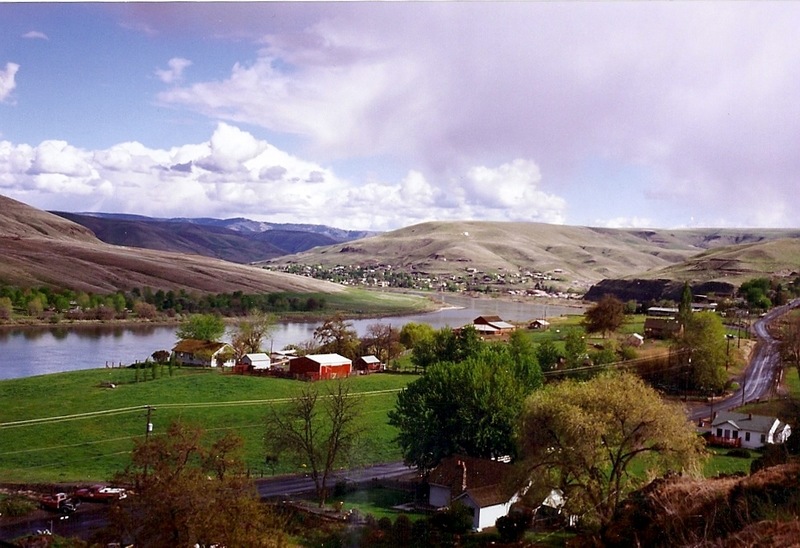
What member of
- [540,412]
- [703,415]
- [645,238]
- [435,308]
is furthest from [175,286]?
[645,238]

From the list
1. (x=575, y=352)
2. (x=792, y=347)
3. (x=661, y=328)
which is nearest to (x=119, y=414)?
(x=575, y=352)

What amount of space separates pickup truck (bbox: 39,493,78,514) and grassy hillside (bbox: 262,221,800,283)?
290 feet

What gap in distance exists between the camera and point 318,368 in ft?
70.5

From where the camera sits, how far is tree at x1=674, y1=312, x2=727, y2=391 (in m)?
19.0

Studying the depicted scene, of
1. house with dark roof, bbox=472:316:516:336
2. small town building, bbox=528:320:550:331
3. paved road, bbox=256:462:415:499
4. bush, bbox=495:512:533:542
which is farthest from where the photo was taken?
small town building, bbox=528:320:550:331

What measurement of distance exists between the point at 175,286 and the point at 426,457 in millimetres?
44553

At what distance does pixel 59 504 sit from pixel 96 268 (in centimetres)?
4564

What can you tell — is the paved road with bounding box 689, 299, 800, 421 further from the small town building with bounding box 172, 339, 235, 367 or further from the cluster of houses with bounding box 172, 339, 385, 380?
the small town building with bounding box 172, 339, 235, 367

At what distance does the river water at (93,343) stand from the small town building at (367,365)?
22.6ft

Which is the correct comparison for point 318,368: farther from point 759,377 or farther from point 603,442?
point 603,442

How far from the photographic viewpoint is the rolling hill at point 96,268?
47.9 metres

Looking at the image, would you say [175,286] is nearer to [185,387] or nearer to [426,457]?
[185,387]

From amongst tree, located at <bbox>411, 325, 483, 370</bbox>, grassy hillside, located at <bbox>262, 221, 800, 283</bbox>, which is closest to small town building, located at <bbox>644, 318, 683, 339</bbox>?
tree, located at <bbox>411, 325, 483, 370</bbox>

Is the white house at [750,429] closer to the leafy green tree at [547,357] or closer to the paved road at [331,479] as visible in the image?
the leafy green tree at [547,357]
